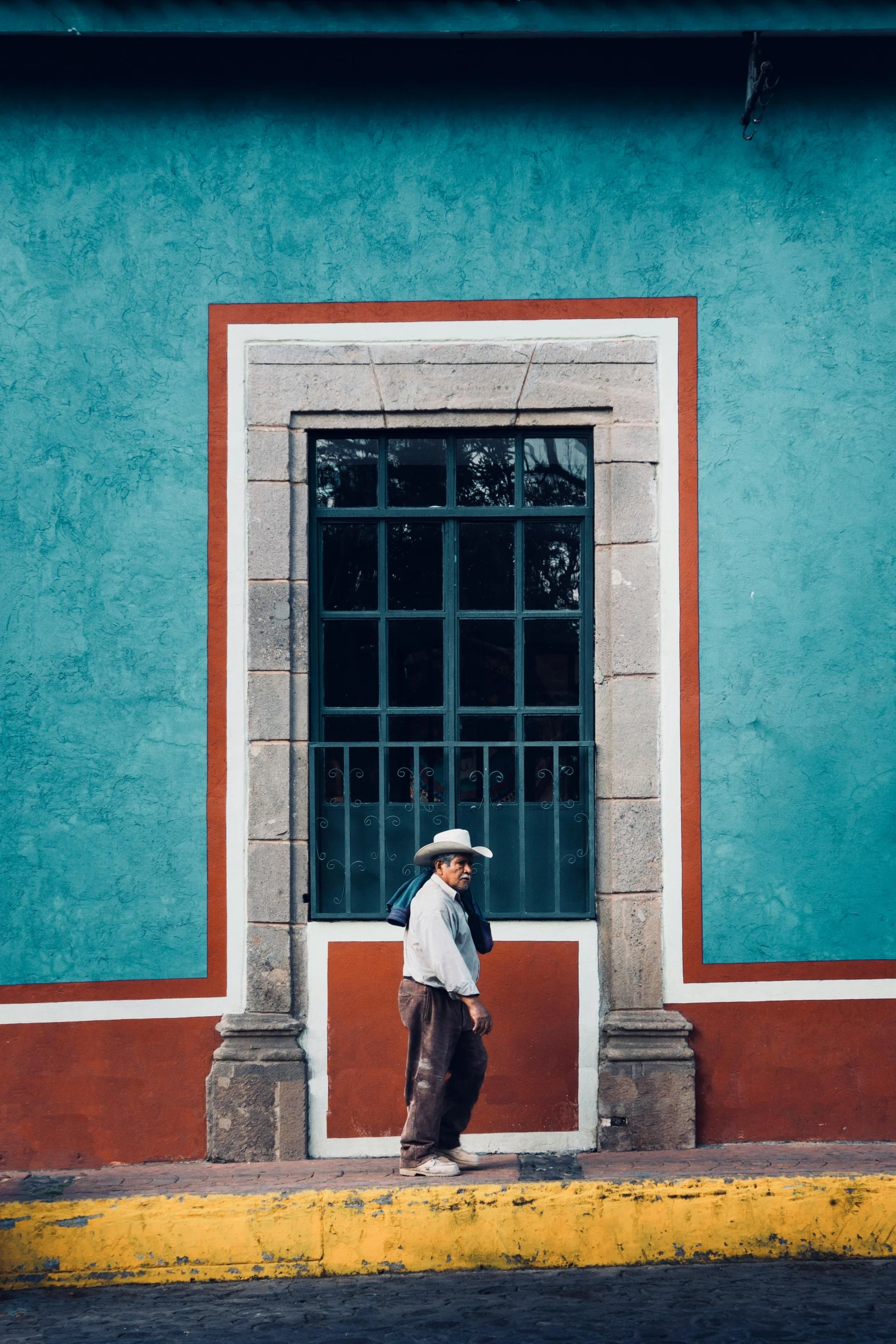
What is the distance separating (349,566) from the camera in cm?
659

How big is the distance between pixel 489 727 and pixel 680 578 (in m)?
1.22

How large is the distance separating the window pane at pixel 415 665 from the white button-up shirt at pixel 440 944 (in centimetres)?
111

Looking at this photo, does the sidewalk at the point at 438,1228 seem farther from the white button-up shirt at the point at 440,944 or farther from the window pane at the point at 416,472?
the window pane at the point at 416,472

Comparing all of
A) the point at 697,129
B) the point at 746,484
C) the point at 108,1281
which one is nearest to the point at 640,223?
the point at 697,129

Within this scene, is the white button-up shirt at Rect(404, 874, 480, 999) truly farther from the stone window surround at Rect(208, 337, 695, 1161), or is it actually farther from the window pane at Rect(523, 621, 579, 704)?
the window pane at Rect(523, 621, 579, 704)

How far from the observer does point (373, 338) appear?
20.8 ft

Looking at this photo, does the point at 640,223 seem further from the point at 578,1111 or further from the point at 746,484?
the point at 578,1111

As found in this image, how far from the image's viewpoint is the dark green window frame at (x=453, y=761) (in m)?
6.38

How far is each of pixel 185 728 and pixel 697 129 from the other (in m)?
3.93

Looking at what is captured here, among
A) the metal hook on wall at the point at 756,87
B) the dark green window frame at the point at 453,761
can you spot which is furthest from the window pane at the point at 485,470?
the metal hook on wall at the point at 756,87

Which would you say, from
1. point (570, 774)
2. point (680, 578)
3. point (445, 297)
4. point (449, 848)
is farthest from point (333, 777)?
point (445, 297)

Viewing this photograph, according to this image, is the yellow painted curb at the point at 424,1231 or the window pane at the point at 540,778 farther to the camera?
the window pane at the point at 540,778

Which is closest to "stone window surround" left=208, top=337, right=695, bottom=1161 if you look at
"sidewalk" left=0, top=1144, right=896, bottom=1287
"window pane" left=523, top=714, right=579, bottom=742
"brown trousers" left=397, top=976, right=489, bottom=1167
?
"window pane" left=523, top=714, right=579, bottom=742

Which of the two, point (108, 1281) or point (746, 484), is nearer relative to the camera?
point (108, 1281)
